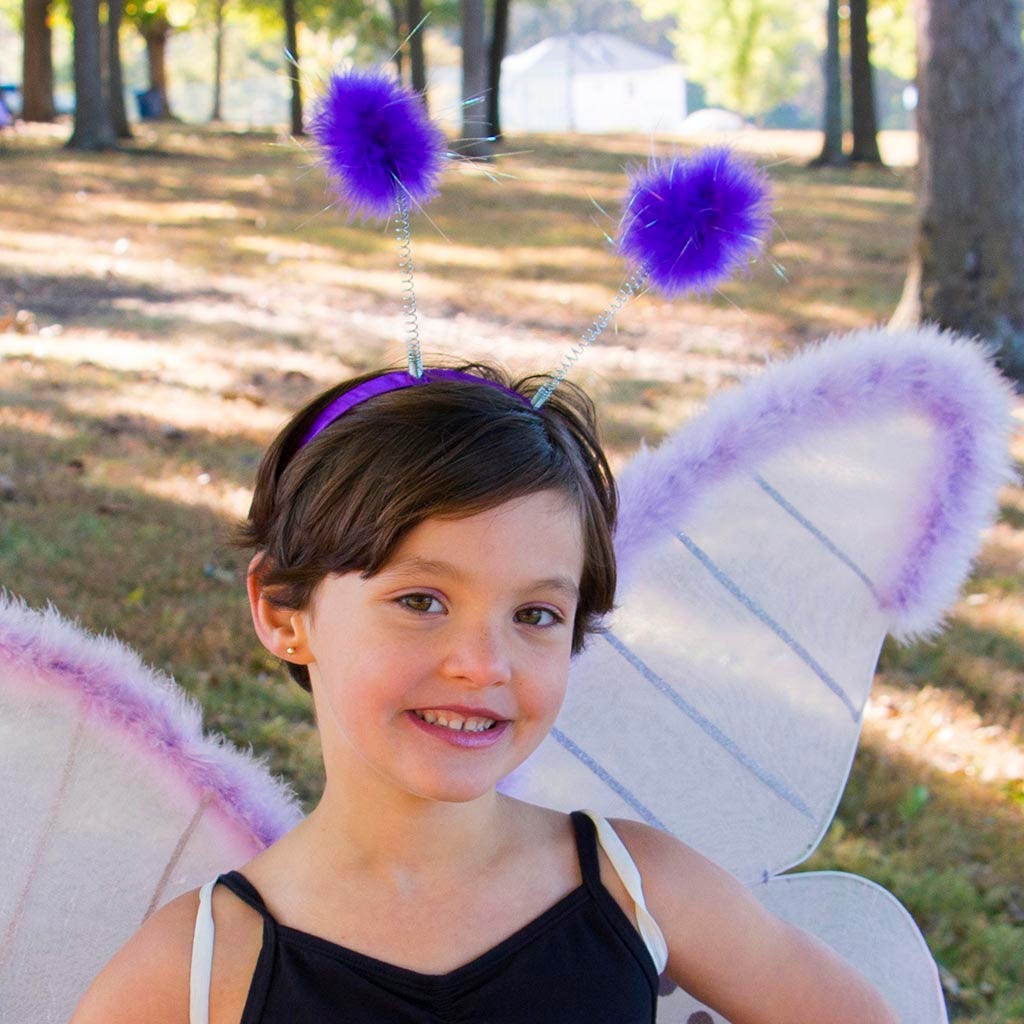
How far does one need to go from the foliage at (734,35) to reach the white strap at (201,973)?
38.8m

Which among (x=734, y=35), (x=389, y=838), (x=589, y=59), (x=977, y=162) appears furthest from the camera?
(x=589, y=59)

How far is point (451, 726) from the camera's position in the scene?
1.42 metres

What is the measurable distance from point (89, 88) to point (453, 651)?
53.8ft

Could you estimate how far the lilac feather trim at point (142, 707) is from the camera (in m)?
1.61

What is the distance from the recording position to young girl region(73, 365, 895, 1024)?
4.66 ft

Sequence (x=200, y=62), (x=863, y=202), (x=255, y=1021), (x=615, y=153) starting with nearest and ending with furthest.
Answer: (x=255, y=1021), (x=863, y=202), (x=615, y=153), (x=200, y=62)

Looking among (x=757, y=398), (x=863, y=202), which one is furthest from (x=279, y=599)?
(x=863, y=202)

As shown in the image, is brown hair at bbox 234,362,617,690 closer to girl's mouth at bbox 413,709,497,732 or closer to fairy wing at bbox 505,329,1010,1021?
girl's mouth at bbox 413,709,497,732

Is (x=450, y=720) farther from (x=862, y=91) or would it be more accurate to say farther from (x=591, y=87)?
(x=591, y=87)

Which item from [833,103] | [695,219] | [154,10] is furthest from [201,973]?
[154,10]

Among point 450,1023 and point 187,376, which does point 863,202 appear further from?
point 450,1023

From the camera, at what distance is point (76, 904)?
1.61 m

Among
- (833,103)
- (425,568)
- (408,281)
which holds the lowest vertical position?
(425,568)

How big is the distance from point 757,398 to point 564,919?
0.89 metres
